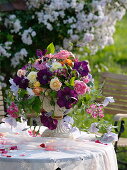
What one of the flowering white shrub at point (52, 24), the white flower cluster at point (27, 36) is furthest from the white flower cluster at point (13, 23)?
the white flower cluster at point (27, 36)

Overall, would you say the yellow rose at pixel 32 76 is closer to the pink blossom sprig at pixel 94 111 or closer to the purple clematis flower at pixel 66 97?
the purple clematis flower at pixel 66 97

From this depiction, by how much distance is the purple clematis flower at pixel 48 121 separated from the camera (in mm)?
3703

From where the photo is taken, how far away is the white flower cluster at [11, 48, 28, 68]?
257 inches

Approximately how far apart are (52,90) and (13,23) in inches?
120

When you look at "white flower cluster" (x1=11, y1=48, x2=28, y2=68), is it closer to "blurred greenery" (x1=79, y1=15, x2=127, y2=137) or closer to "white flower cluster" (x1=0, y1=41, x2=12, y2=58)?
"white flower cluster" (x1=0, y1=41, x2=12, y2=58)

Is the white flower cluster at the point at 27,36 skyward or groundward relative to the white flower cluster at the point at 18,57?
skyward

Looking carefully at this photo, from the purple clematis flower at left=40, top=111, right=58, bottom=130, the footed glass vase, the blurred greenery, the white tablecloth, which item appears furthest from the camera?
the blurred greenery

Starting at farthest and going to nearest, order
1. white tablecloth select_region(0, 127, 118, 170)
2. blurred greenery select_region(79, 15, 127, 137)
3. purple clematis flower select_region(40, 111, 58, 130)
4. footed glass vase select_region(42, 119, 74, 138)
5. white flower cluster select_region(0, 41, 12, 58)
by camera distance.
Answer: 1. blurred greenery select_region(79, 15, 127, 137)
2. white flower cluster select_region(0, 41, 12, 58)
3. footed glass vase select_region(42, 119, 74, 138)
4. purple clematis flower select_region(40, 111, 58, 130)
5. white tablecloth select_region(0, 127, 118, 170)

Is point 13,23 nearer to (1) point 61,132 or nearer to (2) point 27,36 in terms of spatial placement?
(2) point 27,36

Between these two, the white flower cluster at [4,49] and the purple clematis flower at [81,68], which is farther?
the white flower cluster at [4,49]

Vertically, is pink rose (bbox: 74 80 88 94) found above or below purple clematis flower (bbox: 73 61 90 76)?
below

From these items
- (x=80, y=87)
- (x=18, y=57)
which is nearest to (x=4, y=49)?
(x=18, y=57)

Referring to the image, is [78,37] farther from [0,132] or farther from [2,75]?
[0,132]

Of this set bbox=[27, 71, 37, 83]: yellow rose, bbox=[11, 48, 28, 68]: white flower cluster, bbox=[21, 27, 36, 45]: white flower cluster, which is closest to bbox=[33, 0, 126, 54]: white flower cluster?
bbox=[21, 27, 36, 45]: white flower cluster
